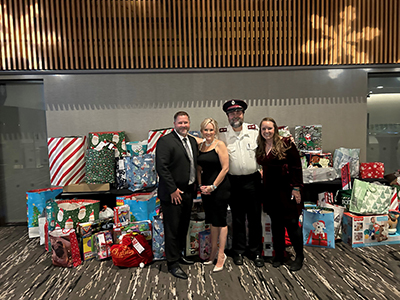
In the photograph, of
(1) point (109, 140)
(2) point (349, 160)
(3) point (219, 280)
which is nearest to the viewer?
(3) point (219, 280)

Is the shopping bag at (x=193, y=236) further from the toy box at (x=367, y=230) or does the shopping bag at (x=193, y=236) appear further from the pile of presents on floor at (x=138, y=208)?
the toy box at (x=367, y=230)

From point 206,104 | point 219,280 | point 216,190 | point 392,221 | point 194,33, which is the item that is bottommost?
point 219,280

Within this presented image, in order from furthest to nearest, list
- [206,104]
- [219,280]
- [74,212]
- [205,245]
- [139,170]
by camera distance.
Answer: [206,104] → [139,170] → [74,212] → [205,245] → [219,280]

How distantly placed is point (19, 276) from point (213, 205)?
2323 mm

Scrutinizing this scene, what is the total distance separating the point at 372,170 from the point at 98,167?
4.33 meters

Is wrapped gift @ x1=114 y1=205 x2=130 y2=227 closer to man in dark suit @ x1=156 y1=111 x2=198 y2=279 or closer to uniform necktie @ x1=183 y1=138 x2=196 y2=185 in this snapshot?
man in dark suit @ x1=156 y1=111 x2=198 y2=279

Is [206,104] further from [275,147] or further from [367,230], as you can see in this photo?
[367,230]

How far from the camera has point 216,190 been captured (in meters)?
2.74

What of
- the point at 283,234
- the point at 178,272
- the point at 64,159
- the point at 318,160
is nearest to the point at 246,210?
the point at 283,234

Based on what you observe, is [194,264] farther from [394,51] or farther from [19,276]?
[394,51]

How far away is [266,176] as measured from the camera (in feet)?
9.29

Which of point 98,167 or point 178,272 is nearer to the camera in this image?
point 178,272

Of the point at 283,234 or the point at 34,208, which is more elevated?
the point at 34,208

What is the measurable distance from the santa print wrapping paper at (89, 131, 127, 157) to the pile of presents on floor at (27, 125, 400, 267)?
1 centimetres
